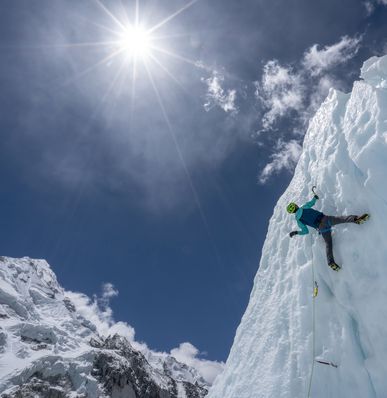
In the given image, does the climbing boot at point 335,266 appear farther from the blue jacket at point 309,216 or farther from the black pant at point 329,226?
the blue jacket at point 309,216

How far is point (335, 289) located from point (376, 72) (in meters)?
5.93

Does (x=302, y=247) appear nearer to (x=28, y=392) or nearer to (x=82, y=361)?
(x=28, y=392)

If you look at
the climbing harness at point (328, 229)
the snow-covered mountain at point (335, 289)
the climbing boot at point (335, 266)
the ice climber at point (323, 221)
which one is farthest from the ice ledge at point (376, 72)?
the climbing boot at point (335, 266)

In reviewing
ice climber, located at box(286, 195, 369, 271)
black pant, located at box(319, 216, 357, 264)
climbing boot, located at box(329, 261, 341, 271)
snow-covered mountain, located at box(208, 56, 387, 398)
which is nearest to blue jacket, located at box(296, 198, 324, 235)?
ice climber, located at box(286, 195, 369, 271)

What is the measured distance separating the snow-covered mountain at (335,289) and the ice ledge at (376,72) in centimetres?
3

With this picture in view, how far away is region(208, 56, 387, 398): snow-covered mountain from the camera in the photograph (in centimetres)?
716

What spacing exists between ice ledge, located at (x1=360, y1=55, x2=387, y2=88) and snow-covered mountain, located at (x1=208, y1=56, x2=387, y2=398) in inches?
1.1

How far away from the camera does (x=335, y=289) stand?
8.19m

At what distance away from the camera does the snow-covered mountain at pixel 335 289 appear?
7156mm

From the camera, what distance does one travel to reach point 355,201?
8.02 meters

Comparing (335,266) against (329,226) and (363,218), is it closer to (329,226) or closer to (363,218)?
(329,226)

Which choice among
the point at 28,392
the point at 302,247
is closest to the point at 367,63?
the point at 302,247

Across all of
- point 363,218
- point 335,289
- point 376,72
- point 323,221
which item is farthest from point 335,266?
point 376,72

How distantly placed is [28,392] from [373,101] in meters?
180
